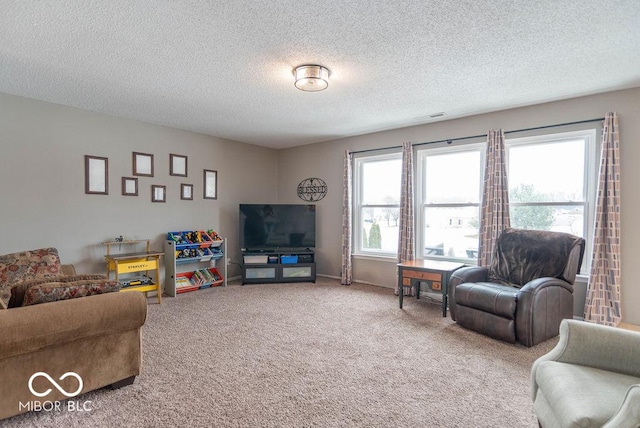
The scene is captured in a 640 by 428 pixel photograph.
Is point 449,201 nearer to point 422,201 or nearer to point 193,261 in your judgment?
point 422,201

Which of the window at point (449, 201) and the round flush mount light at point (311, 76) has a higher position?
the round flush mount light at point (311, 76)

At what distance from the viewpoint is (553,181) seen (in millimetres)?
3811

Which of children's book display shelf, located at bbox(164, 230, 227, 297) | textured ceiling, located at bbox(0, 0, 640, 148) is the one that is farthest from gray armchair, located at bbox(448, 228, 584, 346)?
children's book display shelf, located at bbox(164, 230, 227, 297)

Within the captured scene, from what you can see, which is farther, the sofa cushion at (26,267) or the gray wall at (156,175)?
the gray wall at (156,175)

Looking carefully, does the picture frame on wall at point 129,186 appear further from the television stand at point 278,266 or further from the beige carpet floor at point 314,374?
the television stand at point 278,266

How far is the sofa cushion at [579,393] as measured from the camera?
125cm

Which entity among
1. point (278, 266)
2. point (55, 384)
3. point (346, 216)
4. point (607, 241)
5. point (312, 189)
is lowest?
point (55, 384)

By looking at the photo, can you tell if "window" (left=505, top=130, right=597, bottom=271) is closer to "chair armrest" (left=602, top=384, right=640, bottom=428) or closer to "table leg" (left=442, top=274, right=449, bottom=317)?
"table leg" (left=442, top=274, right=449, bottom=317)

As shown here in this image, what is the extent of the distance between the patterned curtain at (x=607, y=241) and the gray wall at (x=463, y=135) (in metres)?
0.10

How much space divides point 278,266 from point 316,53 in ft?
11.8

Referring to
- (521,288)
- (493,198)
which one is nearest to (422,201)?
(493,198)

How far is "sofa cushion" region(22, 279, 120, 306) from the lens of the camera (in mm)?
1927

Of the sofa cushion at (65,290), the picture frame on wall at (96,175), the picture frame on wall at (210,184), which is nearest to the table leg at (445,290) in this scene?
the sofa cushion at (65,290)

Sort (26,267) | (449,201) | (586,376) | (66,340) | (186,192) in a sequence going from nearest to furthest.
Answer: (586,376), (66,340), (26,267), (449,201), (186,192)
